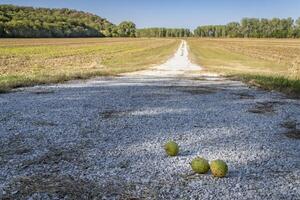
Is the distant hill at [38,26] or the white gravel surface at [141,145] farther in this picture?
the distant hill at [38,26]

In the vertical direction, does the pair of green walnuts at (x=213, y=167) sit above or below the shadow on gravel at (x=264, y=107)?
above

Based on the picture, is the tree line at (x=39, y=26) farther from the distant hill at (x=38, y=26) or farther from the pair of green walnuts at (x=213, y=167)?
the pair of green walnuts at (x=213, y=167)

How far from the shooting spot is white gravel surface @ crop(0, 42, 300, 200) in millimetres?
6281

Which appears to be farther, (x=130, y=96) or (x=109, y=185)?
(x=130, y=96)

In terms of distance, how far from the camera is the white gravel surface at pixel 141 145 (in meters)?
6.28

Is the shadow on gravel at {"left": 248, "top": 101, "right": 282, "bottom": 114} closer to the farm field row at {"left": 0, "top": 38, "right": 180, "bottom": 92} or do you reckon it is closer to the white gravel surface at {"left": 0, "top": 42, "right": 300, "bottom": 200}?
the white gravel surface at {"left": 0, "top": 42, "right": 300, "bottom": 200}

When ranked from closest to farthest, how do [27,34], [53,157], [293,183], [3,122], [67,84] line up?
1. [293,183]
2. [53,157]
3. [3,122]
4. [67,84]
5. [27,34]

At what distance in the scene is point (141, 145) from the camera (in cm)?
853

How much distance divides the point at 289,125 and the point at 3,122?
646cm

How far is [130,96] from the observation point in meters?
15.0

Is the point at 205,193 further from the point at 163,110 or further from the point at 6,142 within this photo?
the point at 163,110

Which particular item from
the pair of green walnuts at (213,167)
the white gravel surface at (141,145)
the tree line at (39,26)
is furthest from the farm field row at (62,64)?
the tree line at (39,26)

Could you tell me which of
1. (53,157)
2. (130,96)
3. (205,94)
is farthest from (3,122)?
(205,94)

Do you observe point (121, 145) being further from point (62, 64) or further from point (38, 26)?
point (38, 26)
